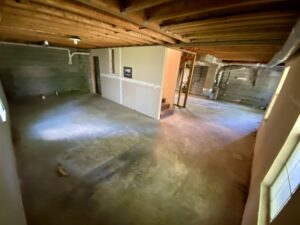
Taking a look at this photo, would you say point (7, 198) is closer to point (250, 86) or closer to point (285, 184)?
point (285, 184)

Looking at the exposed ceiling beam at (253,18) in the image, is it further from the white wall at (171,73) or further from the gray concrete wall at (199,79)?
the gray concrete wall at (199,79)

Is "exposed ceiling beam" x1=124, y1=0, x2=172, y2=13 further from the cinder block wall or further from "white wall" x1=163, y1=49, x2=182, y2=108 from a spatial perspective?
the cinder block wall

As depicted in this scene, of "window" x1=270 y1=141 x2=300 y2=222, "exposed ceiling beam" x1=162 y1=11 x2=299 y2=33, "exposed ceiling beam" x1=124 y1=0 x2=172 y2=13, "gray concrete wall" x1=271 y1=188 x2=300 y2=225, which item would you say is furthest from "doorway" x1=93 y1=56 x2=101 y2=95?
"gray concrete wall" x1=271 y1=188 x2=300 y2=225

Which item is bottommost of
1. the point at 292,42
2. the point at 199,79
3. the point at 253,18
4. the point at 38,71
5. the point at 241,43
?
the point at 199,79

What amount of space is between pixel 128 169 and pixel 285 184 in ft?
6.77

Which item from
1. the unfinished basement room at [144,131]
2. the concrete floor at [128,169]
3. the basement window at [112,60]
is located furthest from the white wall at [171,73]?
the basement window at [112,60]

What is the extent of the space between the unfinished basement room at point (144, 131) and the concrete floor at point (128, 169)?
2cm

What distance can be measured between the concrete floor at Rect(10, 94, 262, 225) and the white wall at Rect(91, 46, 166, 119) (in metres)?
0.76

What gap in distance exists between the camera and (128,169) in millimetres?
2551

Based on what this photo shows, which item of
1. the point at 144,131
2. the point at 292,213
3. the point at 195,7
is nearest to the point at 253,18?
the point at 195,7

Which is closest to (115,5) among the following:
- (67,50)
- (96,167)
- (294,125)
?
(294,125)

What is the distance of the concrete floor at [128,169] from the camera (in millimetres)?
1835

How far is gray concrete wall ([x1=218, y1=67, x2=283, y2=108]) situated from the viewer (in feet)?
24.4

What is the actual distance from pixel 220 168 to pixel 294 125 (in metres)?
1.86
